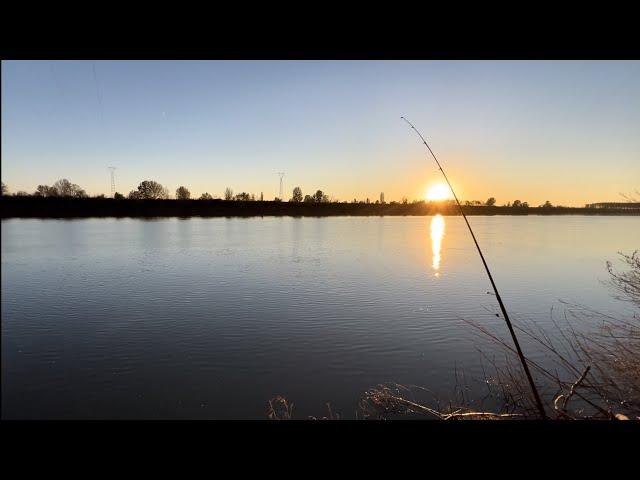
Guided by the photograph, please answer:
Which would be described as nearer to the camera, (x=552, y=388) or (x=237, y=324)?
(x=552, y=388)

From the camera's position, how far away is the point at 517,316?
947 cm

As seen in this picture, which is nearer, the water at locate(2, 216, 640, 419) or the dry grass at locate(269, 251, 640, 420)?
the dry grass at locate(269, 251, 640, 420)

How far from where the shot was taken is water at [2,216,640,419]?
17.7 ft

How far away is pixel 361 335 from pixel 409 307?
2578mm

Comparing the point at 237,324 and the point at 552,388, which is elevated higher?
the point at 552,388

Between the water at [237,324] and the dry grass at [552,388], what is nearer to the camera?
the dry grass at [552,388]

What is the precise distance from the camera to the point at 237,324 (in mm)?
8617

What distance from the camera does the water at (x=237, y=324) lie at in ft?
17.7
